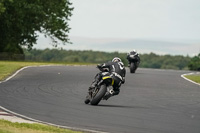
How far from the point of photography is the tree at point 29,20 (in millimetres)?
62156

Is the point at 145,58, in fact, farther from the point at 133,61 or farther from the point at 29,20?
the point at 133,61

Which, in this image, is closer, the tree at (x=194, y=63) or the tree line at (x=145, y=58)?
the tree at (x=194, y=63)

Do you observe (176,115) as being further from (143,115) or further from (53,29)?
(53,29)

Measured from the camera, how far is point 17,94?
2005cm

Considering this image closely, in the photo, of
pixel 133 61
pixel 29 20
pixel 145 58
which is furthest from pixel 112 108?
pixel 145 58

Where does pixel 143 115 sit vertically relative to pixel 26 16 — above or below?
below

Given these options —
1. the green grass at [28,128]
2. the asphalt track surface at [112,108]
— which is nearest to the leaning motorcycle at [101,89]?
the asphalt track surface at [112,108]

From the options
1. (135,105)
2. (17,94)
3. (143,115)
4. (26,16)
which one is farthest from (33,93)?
(26,16)

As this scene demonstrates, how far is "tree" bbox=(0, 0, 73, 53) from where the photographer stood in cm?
6216

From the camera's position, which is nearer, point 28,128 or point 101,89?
point 28,128

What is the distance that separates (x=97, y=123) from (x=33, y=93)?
7577 millimetres

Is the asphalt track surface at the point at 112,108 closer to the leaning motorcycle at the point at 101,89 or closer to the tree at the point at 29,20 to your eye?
the leaning motorcycle at the point at 101,89

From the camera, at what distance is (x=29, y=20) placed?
6512 centimetres

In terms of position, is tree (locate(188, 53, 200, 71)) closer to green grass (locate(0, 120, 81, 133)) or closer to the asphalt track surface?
the asphalt track surface
